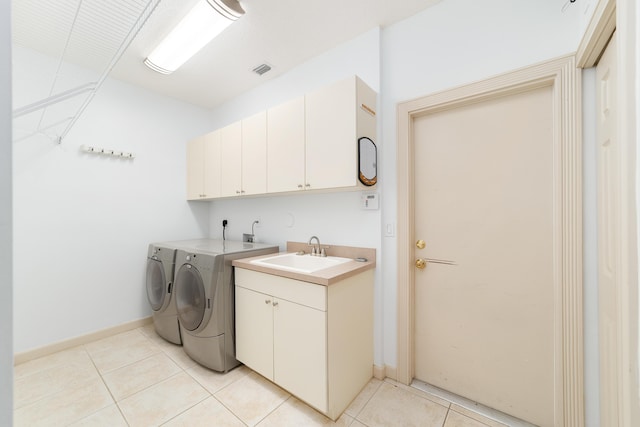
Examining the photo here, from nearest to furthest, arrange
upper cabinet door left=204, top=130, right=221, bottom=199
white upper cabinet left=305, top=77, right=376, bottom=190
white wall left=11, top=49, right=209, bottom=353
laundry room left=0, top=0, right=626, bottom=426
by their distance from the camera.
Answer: laundry room left=0, top=0, right=626, bottom=426 < white upper cabinet left=305, top=77, right=376, bottom=190 < white wall left=11, top=49, right=209, bottom=353 < upper cabinet door left=204, top=130, right=221, bottom=199

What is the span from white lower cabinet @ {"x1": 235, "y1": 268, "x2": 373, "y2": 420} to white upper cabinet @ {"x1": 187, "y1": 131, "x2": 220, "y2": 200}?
134 centimetres

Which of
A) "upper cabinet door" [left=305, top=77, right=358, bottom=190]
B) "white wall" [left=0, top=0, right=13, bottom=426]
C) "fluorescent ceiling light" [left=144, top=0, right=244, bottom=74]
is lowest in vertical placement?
"white wall" [left=0, top=0, right=13, bottom=426]

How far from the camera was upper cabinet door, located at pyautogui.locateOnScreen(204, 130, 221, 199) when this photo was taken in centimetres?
275

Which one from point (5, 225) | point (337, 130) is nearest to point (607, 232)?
point (337, 130)

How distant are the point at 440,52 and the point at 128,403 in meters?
3.18

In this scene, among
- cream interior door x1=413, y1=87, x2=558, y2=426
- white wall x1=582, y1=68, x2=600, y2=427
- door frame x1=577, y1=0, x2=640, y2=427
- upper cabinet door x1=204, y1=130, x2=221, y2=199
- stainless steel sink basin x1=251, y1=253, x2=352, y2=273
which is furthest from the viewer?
upper cabinet door x1=204, y1=130, x2=221, y2=199

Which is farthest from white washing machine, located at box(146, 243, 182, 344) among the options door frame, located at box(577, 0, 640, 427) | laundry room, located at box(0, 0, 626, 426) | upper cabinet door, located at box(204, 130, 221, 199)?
door frame, located at box(577, 0, 640, 427)

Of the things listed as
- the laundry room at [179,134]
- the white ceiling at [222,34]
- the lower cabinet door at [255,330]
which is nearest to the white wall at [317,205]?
the laundry room at [179,134]

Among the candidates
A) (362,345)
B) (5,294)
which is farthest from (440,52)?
(5,294)

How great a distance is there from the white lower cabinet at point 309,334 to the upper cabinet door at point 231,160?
3.23 feet

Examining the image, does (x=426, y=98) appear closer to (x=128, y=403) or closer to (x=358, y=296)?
(x=358, y=296)

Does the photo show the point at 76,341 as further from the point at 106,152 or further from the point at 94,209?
Result: the point at 106,152

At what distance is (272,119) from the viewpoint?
215 cm

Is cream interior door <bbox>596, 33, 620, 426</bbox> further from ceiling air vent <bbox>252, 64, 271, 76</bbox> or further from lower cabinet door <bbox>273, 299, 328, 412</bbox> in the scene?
ceiling air vent <bbox>252, 64, 271, 76</bbox>
